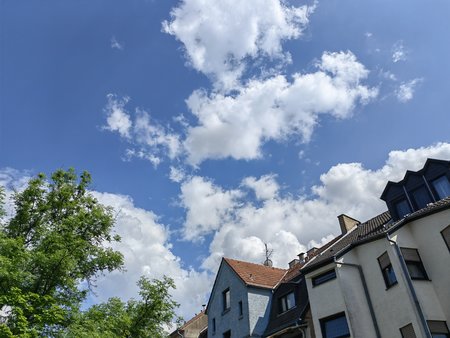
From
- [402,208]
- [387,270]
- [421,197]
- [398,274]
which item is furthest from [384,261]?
[421,197]

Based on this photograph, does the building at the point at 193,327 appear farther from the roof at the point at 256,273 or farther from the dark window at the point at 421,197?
the dark window at the point at 421,197

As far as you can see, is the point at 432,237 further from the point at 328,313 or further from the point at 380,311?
the point at 328,313

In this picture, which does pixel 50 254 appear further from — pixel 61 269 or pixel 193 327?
pixel 193 327

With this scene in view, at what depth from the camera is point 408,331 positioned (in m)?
17.0

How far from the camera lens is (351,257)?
21.2 m

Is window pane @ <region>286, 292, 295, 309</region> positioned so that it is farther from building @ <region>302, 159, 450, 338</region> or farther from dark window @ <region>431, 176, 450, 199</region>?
dark window @ <region>431, 176, 450, 199</region>

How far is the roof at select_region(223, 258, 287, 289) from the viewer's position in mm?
28719

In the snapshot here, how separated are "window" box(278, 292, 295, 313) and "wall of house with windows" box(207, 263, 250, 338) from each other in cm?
241

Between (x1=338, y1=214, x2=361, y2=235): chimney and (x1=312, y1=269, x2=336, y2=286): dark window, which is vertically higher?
(x1=338, y1=214, x2=361, y2=235): chimney

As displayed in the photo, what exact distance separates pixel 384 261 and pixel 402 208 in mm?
4142

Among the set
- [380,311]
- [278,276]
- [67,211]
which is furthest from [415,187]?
[67,211]

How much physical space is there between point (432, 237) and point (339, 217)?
10.0 metres

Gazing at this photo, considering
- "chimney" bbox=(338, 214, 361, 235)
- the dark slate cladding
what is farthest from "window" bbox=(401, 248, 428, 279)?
"chimney" bbox=(338, 214, 361, 235)

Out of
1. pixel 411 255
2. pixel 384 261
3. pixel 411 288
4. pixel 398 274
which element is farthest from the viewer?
pixel 384 261
